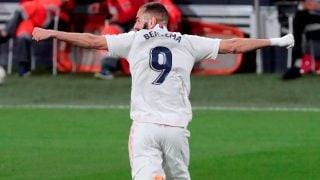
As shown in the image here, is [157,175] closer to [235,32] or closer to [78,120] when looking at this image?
[78,120]

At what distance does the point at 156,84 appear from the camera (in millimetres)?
8242

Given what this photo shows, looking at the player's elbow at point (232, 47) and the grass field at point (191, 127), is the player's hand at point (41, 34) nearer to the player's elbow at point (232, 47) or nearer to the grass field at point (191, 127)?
the player's elbow at point (232, 47)

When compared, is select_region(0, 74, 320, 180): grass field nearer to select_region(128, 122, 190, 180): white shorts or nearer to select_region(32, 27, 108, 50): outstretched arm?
select_region(128, 122, 190, 180): white shorts

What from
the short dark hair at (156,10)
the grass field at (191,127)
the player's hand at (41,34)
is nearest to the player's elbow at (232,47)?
the short dark hair at (156,10)

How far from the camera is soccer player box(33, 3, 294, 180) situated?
814cm

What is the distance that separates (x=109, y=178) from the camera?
10812 millimetres

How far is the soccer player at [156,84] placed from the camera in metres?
8.14

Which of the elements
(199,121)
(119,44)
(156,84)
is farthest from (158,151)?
(199,121)

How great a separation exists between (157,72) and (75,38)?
60 cm

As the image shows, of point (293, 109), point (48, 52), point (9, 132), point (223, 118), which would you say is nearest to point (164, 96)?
point (9, 132)

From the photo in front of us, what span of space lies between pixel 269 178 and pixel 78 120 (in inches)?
180

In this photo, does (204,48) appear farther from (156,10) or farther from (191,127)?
(191,127)

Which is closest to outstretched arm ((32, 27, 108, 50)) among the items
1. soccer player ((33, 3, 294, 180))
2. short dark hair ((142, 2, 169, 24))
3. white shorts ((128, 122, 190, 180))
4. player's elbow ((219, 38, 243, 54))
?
soccer player ((33, 3, 294, 180))

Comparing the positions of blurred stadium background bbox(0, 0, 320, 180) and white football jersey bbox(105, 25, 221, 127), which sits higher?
white football jersey bbox(105, 25, 221, 127)
